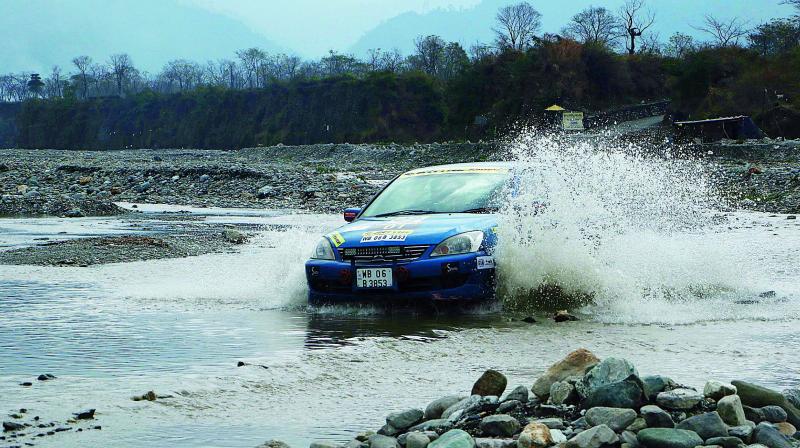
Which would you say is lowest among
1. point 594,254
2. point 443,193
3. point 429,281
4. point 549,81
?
point 429,281

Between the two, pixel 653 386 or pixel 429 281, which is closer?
pixel 653 386

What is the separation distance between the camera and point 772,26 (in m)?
80.4

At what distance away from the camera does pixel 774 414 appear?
15.7 feet

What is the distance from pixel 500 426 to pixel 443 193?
6.06m

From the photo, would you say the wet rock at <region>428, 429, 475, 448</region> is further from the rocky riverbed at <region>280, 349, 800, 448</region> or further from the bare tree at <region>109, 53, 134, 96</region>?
the bare tree at <region>109, 53, 134, 96</region>

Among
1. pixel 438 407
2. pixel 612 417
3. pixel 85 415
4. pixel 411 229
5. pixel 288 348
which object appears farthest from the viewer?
pixel 411 229

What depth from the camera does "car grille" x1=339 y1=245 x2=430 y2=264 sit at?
908 centimetres

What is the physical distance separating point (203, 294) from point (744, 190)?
20.6m

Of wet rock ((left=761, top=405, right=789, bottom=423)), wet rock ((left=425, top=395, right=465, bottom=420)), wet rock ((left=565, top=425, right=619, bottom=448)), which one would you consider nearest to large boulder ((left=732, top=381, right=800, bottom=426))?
wet rock ((left=761, top=405, right=789, bottom=423))

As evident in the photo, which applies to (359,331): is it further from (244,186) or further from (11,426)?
(244,186)

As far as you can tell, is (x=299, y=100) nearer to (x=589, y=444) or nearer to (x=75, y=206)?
(x=75, y=206)

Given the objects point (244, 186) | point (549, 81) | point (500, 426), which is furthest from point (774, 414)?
point (549, 81)

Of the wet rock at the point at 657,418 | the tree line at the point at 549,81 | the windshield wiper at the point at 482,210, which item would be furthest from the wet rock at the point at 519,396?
the tree line at the point at 549,81

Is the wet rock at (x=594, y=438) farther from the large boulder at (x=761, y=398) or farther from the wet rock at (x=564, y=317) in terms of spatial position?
the wet rock at (x=564, y=317)
